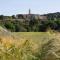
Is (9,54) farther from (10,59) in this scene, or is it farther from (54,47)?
(54,47)

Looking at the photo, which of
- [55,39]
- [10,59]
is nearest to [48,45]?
[55,39]

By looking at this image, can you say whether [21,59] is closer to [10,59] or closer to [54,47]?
[10,59]

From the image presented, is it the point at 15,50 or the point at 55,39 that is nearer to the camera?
the point at 15,50

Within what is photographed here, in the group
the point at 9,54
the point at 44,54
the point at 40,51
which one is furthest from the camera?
the point at 40,51

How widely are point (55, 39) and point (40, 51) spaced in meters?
0.23

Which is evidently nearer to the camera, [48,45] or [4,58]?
[4,58]

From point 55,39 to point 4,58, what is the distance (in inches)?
29.3

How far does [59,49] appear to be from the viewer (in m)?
3.21

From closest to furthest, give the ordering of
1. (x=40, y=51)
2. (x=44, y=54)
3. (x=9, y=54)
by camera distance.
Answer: (x=9, y=54)
(x=44, y=54)
(x=40, y=51)

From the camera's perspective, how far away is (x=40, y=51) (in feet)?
11.6

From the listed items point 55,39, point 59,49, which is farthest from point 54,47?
point 55,39

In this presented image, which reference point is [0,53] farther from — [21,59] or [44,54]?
[44,54]

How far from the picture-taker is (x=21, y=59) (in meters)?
3.20

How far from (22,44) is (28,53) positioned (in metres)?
0.33
